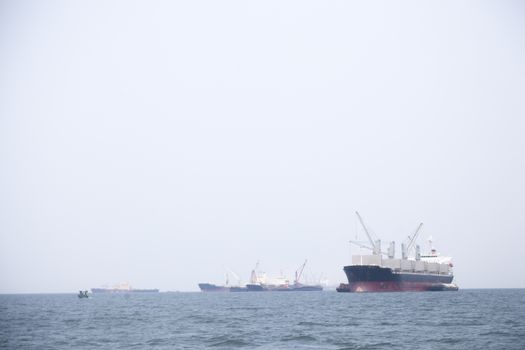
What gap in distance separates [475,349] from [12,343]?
4180cm

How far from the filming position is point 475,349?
5194 cm

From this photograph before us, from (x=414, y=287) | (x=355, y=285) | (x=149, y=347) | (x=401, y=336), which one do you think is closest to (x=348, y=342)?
(x=401, y=336)

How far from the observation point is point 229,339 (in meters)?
60.0

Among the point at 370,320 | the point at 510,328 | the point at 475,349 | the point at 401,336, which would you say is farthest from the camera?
the point at 370,320

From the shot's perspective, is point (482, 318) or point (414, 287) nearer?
point (482, 318)

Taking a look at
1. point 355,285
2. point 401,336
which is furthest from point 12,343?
point 355,285

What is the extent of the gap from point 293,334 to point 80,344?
20991mm

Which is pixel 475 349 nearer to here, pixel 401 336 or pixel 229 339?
pixel 401 336

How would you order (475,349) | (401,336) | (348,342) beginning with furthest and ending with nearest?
(401,336) < (348,342) < (475,349)

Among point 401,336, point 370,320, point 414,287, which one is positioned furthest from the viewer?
point 414,287

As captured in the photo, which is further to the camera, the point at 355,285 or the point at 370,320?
the point at 355,285

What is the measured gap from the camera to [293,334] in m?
64.3

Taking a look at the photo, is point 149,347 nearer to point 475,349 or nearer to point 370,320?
point 475,349

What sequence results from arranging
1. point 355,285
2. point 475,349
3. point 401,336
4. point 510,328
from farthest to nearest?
point 355,285 → point 510,328 → point 401,336 → point 475,349
